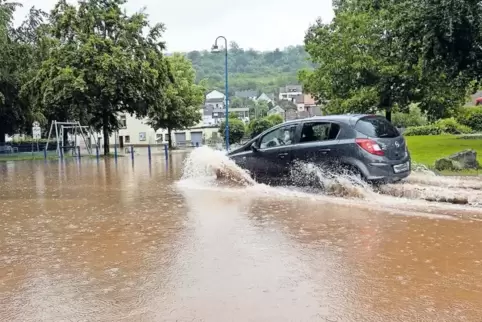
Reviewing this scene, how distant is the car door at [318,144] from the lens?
1033 centimetres

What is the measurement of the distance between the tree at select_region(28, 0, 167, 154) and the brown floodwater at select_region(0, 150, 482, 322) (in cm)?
2263

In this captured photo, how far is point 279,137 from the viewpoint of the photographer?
38.2 feet

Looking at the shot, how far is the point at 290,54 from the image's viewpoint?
17738 centimetres

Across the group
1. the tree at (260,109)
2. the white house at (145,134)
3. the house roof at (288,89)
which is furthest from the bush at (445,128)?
the house roof at (288,89)

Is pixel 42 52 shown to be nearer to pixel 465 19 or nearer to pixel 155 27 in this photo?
pixel 155 27

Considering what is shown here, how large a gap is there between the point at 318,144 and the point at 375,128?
1186 mm

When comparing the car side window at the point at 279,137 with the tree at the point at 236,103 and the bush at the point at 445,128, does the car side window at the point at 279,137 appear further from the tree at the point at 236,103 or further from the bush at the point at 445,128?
the tree at the point at 236,103

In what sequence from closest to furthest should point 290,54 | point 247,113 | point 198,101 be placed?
→ point 198,101 → point 247,113 → point 290,54

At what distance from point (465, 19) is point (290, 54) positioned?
539 ft

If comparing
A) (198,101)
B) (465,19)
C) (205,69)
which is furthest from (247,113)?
(465,19)

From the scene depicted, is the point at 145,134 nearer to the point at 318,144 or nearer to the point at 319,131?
the point at 319,131

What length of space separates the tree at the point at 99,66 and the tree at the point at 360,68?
37.1 feet

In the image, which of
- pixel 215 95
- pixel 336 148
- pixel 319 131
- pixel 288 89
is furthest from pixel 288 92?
pixel 336 148

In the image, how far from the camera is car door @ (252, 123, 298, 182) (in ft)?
36.9
